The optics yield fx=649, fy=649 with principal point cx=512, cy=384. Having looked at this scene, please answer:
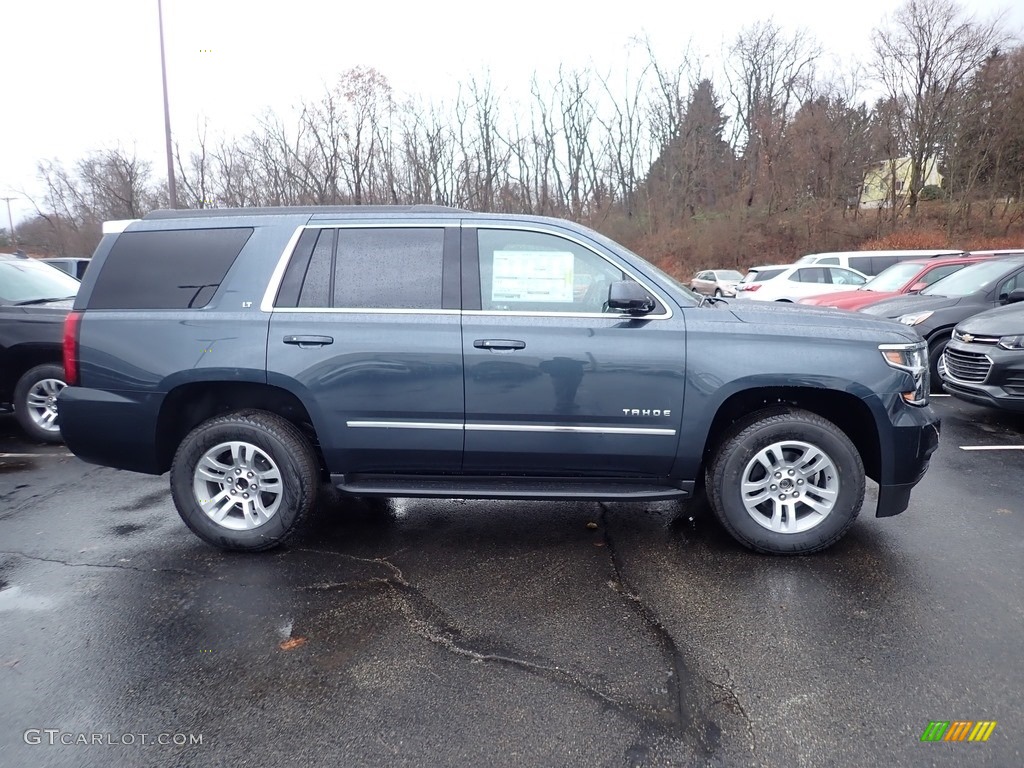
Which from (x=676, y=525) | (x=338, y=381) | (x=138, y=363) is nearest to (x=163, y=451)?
(x=138, y=363)

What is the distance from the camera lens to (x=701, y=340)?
362cm

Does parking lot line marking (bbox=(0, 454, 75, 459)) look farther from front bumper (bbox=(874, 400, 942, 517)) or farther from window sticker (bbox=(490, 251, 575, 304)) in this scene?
front bumper (bbox=(874, 400, 942, 517))

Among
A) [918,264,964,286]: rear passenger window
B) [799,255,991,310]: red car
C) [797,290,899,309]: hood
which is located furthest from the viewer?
[918,264,964,286]: rear passenger window

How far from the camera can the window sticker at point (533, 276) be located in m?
3.77

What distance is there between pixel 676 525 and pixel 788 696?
5.75 feet

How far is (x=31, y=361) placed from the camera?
21.7ft

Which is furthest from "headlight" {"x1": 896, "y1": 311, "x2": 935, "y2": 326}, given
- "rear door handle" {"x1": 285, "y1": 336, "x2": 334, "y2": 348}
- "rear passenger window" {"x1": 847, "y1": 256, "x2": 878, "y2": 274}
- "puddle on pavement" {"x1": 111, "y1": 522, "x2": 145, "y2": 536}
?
"rear passenger window" {"x1": 847, "y1": 256, "x2": 878, "y2": 274}

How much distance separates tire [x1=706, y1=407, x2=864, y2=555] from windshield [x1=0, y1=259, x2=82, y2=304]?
7.15 meters

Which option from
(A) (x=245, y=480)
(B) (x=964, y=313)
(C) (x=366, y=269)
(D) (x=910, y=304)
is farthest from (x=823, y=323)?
(D) (x=910, y=304)

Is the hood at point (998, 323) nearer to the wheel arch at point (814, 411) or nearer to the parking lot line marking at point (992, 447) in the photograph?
the parking lot line marking at point (992, 447)

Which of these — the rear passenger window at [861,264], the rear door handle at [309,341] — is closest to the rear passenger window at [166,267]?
the rear door handle at [309,341]

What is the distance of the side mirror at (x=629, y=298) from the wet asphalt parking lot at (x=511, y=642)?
1452 millimetres

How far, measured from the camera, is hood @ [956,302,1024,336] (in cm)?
626

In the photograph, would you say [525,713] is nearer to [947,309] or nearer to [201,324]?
[201,324]
